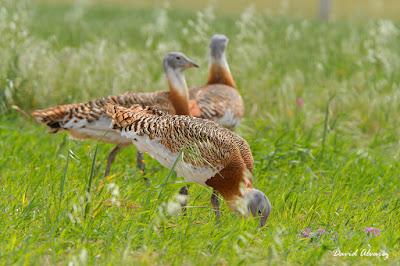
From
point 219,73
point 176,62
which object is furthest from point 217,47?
point 176,62

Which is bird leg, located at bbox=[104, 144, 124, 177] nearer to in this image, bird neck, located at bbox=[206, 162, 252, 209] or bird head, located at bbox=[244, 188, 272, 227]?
bird neck, located at bbox=[206, 162, 252, 209]

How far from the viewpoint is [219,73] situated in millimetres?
7105

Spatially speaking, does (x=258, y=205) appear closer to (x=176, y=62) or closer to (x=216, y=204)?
(x=216, y=204)

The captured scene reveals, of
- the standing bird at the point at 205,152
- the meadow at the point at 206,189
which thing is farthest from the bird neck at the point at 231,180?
the meadow at the point at 206,189

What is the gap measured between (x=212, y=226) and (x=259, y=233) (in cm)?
25

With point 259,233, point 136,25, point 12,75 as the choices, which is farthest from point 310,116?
point 136,25

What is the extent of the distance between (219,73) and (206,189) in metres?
2.48

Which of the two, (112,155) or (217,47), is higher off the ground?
(217,47)

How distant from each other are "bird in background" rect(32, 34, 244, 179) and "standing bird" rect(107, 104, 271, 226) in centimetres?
53

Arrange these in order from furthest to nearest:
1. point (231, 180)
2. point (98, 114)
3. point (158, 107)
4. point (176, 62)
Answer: point (176, 62) < point (158, 107) < point (98, 114) < point (231, 180)

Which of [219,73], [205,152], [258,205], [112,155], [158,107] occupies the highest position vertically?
[205,152]

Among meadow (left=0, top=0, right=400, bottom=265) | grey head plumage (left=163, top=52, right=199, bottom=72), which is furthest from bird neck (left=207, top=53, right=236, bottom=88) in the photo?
grey head plumage (left=163, top=52, right=199, bottom=72)

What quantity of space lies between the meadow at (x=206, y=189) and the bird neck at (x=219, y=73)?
429 mm

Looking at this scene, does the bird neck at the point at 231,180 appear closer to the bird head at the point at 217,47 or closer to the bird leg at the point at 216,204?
the bird leg at the point at 216,204
